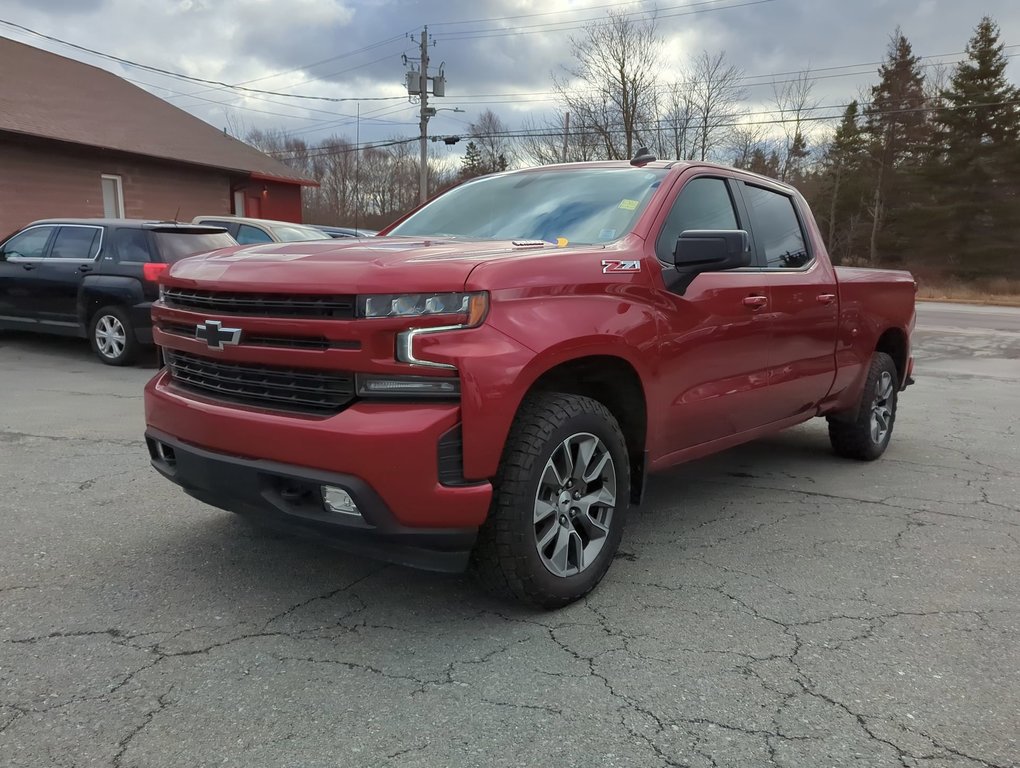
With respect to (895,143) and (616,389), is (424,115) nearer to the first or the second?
(895,143)

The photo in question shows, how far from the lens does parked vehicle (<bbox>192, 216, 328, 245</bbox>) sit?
38.7ft

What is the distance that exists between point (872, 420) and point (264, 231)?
30.9 ft

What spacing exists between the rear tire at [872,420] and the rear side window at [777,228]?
3.98ft

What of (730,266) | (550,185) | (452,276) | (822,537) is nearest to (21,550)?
(452,276)

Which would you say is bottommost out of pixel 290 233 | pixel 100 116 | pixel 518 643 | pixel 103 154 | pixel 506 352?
pixel 518 643

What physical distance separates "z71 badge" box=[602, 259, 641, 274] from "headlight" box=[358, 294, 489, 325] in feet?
2.56

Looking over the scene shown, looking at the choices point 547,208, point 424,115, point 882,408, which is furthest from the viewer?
point 424,115

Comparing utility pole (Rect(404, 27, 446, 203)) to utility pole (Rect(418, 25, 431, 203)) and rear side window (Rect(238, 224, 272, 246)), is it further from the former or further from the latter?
rear side window (Rect(238, 224, 272, 246))

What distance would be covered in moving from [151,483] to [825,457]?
4.73 meters

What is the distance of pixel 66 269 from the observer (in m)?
9.65

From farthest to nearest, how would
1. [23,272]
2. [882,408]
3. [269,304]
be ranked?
[23,272] → [882,408] → [269,304]

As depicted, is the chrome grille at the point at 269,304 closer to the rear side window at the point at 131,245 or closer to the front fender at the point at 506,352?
the front fender at the point at 506,352

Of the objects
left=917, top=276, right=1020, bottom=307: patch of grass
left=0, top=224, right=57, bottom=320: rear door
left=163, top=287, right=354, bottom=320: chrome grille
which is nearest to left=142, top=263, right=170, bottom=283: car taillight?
left=163, top=287, right=354, bottom=320: chrome grille

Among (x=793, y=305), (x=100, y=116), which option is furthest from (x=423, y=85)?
(x=793, y=305)
